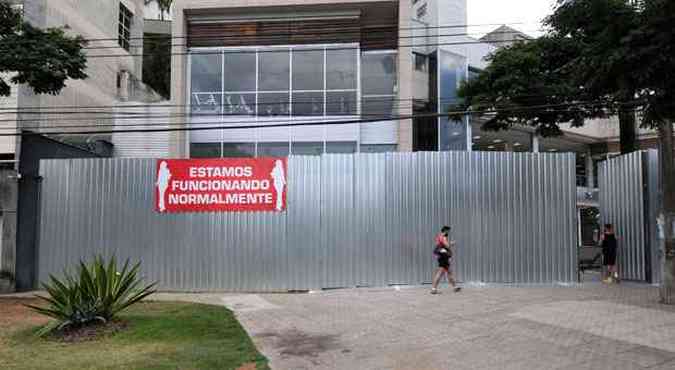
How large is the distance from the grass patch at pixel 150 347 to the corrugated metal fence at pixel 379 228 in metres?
3.71

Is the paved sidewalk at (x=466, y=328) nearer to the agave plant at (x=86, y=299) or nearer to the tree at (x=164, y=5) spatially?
the agave plant at (x=86, y=299)

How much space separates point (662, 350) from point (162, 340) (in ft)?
22.4

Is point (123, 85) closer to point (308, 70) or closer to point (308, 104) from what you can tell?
point (308, 70)

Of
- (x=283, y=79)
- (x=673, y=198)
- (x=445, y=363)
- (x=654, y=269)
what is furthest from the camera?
(x=283, y=79)

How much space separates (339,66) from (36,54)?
488 inches

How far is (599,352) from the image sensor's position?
7273 millimetres

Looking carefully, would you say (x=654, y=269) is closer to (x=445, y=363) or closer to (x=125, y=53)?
(x=445, y=363)

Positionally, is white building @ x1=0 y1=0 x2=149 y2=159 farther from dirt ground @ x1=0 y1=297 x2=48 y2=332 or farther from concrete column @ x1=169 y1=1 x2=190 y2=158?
dirt ground @ x1=0 y1=297 x2=48 y2=332

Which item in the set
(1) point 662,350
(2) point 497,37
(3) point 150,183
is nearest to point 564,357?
(1) point 662,350

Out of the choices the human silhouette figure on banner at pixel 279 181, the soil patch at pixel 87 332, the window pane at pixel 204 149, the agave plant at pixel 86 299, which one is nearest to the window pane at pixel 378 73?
the window pane at pixel 204 149

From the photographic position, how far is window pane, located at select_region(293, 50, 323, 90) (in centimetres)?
2297

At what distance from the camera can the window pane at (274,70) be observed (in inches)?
907

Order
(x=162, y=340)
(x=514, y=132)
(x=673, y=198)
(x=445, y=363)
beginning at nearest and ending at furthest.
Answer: (x=445, y=363) → (x=162, y=340) → (x=673, y=198) → (x=514, y=132)

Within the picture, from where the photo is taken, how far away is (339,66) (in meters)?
23.0
